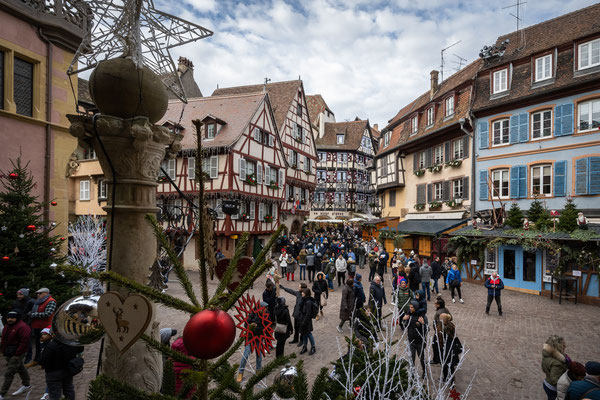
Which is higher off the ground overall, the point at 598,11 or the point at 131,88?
the point at 598,11

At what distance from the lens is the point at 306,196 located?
106 feet

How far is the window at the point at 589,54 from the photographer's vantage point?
14.8 meters

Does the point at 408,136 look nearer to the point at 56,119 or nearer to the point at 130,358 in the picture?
the point at 56,119

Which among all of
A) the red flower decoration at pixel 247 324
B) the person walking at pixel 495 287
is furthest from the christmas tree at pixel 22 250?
the person walking at pixel 495 287

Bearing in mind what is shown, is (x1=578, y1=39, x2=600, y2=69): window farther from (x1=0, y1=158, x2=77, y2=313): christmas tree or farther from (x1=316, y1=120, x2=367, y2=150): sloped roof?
(x1=316, y1=120, x2=367, y2=150): sloped roof

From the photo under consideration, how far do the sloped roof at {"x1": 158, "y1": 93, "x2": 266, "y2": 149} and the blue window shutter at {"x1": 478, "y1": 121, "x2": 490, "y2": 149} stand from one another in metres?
13.3

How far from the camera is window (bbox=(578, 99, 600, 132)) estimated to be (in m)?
14.7

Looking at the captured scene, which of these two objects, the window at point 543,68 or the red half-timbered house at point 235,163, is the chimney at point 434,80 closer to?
the window at point 543,68

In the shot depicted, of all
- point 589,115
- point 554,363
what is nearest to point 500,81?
point 589,115

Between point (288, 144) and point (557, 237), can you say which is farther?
point (288, 144)

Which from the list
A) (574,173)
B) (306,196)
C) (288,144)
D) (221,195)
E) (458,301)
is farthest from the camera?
(306,196)

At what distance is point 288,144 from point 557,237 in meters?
19.5

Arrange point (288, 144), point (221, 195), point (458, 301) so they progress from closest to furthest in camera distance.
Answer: point (458, 301), point (221, 195), point (288, 144)

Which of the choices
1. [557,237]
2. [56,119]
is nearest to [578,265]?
[557,237]
